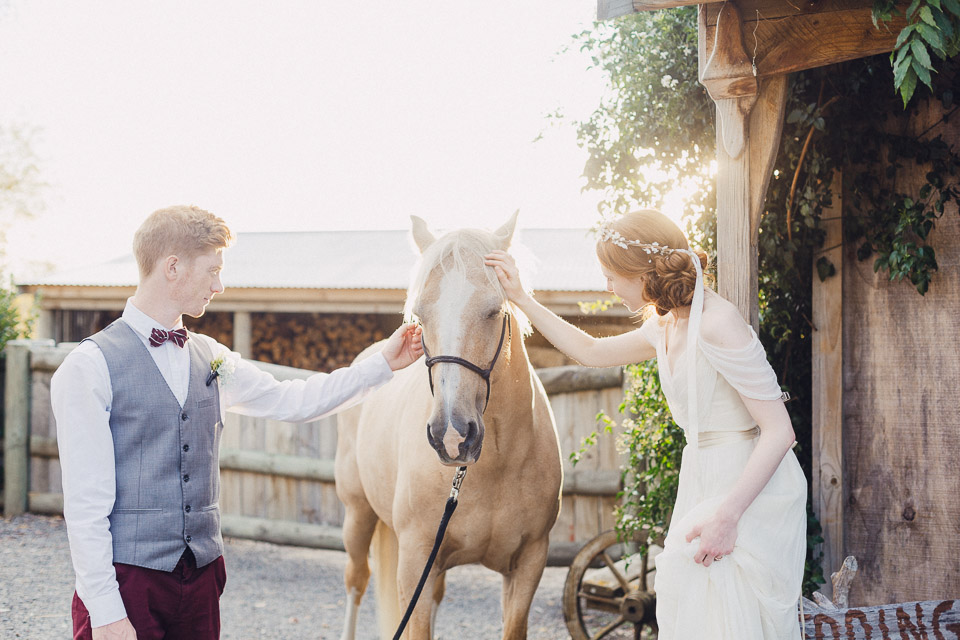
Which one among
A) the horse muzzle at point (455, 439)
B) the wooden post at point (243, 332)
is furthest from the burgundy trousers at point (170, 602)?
the wooden post at point (243, 332)

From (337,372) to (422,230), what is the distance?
60 centimetres

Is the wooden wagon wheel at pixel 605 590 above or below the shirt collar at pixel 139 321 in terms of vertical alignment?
below

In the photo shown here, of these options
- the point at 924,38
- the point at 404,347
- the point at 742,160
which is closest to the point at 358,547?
the point at 404,347

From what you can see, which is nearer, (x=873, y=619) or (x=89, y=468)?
(x=89, y=468)

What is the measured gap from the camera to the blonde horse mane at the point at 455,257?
7.40 ft

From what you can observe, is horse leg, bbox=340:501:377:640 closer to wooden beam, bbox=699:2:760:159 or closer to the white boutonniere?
the white boutonniere

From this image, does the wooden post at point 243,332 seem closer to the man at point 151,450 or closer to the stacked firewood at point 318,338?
the stacked firewood at point 318,338

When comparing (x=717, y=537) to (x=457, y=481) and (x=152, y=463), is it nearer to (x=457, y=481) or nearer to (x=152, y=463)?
(x=457, y=481)

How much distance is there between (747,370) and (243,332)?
7812 millimetres

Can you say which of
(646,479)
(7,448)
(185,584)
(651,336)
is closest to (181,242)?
(185,584)

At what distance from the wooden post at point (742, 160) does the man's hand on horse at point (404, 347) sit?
3.54 feet

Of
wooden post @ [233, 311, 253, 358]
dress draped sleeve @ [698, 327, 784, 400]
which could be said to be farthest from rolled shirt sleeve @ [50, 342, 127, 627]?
wooden post @ [233, 311, 253, 358]

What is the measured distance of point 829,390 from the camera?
10.5ft

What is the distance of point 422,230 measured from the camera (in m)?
2.63
